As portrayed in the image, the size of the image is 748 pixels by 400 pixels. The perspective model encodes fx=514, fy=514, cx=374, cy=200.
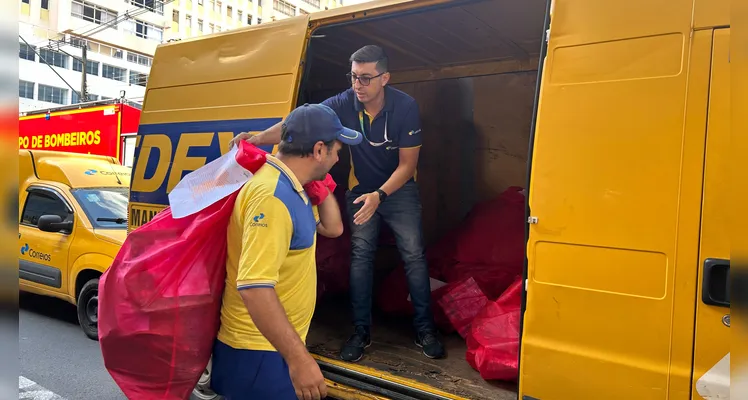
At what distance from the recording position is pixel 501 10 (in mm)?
3889

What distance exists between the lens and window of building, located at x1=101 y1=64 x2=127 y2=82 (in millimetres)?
40844

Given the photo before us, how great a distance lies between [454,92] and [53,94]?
127 feet

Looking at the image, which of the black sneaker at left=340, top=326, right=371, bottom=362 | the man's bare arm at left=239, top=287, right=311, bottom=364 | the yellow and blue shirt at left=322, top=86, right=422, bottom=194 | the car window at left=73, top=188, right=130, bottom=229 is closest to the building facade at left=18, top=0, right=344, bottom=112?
the car window at left=73, top=188, right=130, bottom=229

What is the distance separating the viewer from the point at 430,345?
3414 millimetres

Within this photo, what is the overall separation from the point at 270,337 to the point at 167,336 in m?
0.41

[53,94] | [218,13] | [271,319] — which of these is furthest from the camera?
[218,13]

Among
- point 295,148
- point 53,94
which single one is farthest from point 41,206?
point 53,94

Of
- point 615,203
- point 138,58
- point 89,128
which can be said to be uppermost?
point 138,58

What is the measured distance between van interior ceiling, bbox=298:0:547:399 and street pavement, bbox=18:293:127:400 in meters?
1.89

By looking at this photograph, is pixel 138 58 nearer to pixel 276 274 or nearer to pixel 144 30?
pixel 144 30

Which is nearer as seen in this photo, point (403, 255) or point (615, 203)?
point (615, 203)

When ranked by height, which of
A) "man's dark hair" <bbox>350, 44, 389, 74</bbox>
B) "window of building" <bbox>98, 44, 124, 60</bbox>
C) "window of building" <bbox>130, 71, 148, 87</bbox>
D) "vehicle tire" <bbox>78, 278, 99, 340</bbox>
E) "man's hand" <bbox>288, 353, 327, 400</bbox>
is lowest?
"vehicle tire" <bbox>78, 278, 99, 340</bbox>

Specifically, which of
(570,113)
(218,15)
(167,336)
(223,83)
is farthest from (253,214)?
(218,15)

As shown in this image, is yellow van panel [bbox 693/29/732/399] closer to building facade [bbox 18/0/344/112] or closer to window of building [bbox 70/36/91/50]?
window of building [bbox 70/36/91/50]
